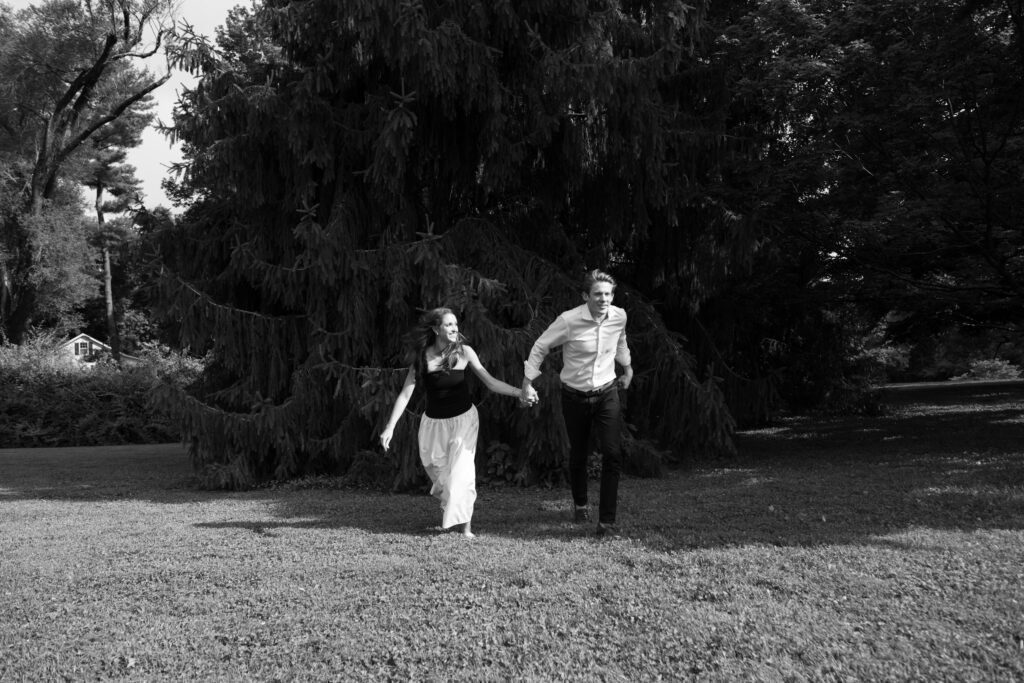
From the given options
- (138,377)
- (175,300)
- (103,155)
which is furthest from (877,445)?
(103,155)

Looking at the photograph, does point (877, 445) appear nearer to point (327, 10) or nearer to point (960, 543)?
point (960, 543)

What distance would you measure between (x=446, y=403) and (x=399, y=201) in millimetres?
4245

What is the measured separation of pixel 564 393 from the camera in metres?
6.96

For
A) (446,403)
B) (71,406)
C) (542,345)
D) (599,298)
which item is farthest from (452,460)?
(71,406)

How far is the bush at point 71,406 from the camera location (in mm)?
20656

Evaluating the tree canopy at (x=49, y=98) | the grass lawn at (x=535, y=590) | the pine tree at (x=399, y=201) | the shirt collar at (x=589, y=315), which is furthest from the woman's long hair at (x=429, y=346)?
the tree canopy at (x=49, y=98)

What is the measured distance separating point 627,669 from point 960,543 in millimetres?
3236

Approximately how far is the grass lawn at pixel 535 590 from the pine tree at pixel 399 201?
1.73m

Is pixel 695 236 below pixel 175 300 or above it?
above

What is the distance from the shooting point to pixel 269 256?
10867 mm

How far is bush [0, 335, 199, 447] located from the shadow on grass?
510 centimetres

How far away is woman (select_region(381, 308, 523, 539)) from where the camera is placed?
6840 mm

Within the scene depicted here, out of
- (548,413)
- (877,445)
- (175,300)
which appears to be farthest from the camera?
(877,445)

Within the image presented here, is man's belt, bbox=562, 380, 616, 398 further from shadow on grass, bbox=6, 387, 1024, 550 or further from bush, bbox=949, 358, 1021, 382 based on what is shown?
bush, bbox=949, 358, 1021, 382
